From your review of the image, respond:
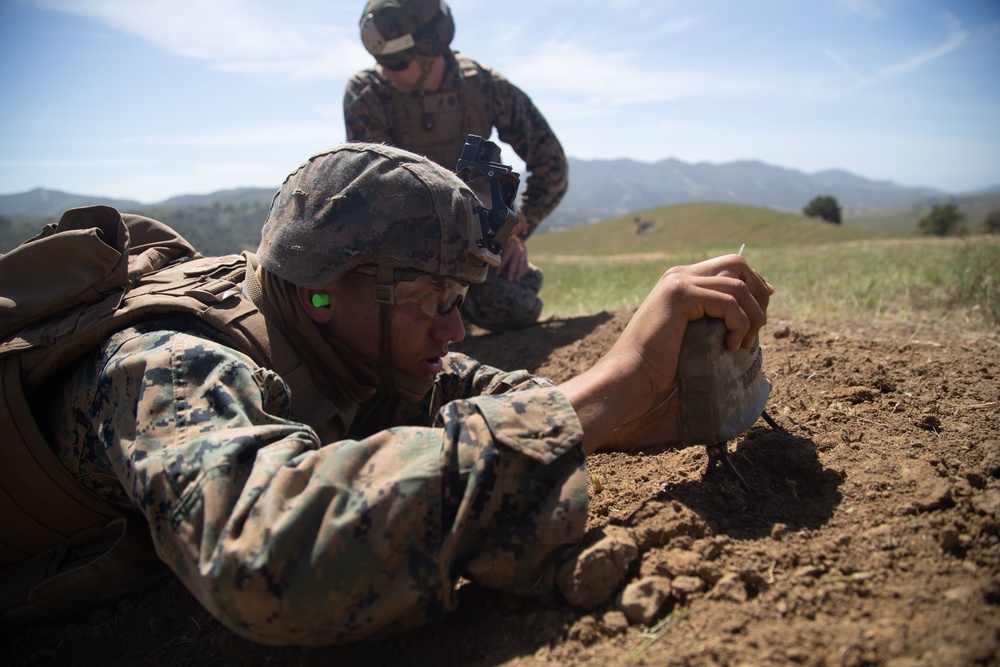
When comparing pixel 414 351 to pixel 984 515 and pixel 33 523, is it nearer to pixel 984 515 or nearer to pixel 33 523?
pixel 33 523

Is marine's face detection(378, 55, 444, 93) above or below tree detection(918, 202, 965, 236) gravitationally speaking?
below

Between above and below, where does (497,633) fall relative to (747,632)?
below

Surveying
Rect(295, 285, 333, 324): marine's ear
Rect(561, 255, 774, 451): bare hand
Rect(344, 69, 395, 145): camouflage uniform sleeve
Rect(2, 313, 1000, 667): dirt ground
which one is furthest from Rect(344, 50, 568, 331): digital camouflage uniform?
Rect(561, 255, 774, 451): bare hand

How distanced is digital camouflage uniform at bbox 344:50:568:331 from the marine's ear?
314 cm

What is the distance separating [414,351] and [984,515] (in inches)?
60.2

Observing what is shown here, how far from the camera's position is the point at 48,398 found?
181cm

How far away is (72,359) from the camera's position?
173 centimetres

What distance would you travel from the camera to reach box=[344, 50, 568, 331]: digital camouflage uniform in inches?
201

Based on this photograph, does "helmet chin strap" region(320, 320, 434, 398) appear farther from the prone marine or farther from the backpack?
the backpack

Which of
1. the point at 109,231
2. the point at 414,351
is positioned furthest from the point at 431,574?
the point at 109,231

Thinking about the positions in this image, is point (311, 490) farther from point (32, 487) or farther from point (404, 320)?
point (32, 487)

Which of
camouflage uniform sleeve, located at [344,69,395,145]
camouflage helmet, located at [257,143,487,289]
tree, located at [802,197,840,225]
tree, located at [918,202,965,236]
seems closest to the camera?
camouflage helmet, located at [257,143,487,289]

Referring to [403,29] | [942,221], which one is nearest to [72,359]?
[403,29]

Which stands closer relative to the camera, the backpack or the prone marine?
the prone marine
